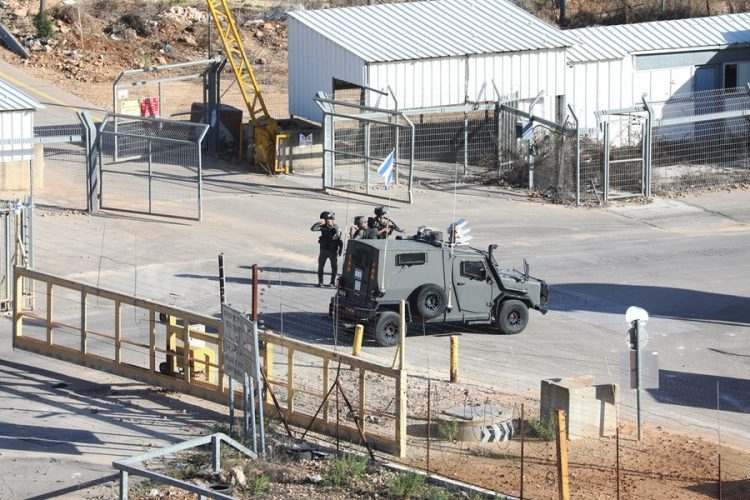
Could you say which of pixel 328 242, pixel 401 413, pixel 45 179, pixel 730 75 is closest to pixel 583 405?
pixel 401 413

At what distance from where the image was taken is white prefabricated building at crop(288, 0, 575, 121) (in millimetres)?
36531

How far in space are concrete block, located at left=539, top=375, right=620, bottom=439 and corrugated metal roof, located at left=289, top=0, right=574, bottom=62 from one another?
18310 mm

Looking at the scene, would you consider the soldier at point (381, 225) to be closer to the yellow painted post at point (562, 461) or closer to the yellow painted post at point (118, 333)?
the yellow painted post at point (118, 333)

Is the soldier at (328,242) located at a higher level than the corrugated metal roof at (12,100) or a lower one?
lower

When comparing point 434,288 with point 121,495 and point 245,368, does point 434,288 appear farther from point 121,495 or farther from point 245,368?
point 121,495

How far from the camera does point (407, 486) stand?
1648 cm

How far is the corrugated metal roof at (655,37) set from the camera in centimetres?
3914

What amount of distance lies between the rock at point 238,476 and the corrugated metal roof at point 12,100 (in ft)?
60.6

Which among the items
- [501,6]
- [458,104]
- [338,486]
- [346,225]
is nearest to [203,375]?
[338,486]

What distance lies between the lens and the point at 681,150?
3738 centimetres

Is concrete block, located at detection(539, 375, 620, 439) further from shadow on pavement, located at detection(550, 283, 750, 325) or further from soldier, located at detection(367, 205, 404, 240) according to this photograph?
soldier, located at detection(367, 205, 404, 240)

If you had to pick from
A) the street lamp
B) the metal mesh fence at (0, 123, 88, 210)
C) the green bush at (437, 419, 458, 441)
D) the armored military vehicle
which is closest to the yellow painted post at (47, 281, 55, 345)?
the armored military vehicle

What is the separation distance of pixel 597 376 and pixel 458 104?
16.1 meters

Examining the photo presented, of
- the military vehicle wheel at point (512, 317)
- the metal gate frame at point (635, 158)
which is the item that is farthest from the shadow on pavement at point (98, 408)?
the metal gate frame at point (635, 158)
